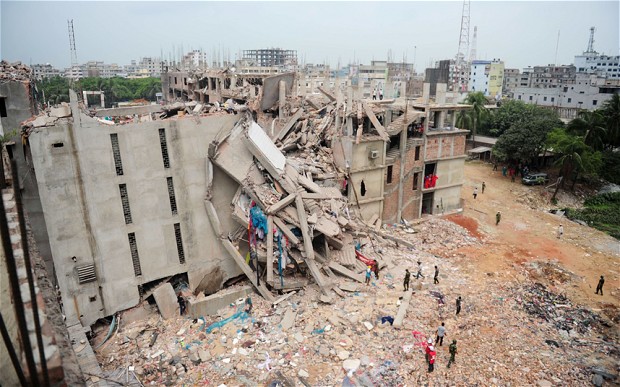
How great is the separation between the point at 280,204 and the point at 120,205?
4.80 meters

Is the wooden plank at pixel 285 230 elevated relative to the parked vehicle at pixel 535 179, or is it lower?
elevated

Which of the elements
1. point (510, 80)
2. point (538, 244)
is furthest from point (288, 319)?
point (510, 80)

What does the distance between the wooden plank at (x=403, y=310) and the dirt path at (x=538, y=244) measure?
4.97 m

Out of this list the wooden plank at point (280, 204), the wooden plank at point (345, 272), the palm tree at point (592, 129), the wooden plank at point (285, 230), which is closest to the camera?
the wooden plank at point (280, 204)

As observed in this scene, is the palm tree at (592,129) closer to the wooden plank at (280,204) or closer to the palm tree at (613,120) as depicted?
the palm tree at (613,120)

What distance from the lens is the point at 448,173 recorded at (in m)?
23.1

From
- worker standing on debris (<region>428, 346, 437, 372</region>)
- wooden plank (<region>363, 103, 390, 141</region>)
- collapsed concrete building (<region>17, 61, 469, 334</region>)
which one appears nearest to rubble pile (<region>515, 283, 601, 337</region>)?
worker standing on debris (<region>428, 346, 437, 372</region>)

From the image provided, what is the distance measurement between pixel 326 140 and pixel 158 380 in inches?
477

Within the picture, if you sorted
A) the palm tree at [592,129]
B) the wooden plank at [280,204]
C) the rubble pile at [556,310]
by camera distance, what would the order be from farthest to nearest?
1. the palm tree at [592,129]
2. the rubble pile at [556,310]
3. the wooden plank at [280,204]

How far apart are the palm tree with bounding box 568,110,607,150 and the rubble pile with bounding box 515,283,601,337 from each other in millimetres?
19482

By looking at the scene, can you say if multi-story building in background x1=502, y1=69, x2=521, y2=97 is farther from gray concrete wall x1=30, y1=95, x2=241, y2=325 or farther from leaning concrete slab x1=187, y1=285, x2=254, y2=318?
leaning concrete slab x1=187, y1=285, x2=254, y2=318

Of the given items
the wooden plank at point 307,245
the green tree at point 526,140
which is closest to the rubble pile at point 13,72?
the wooden plank at point 307,245

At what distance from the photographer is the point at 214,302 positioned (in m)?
13.2

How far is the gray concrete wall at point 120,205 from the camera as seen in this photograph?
452 inches
